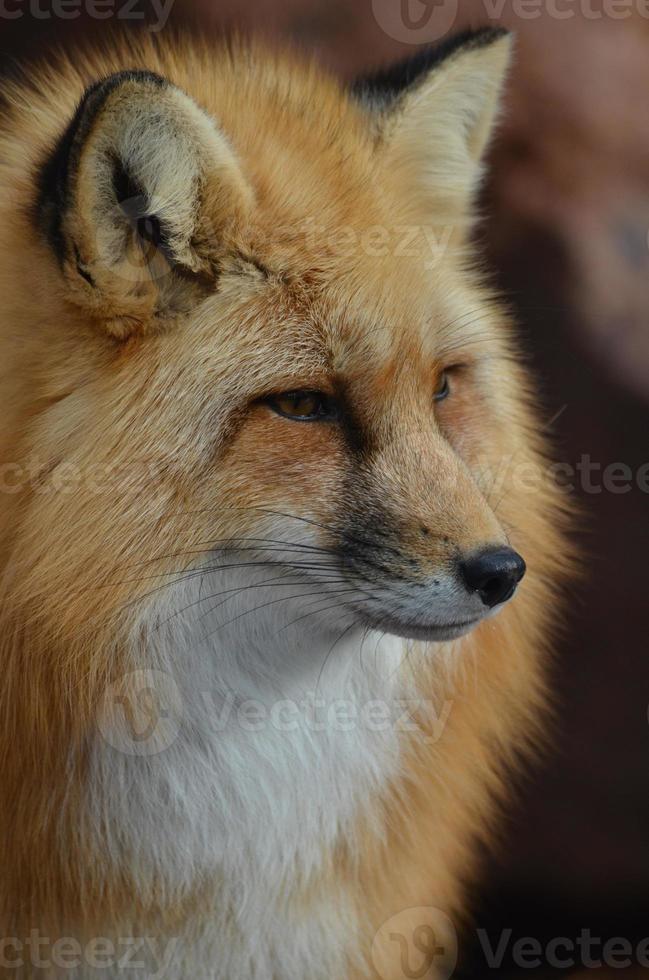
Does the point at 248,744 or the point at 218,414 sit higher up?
the point at 218,414

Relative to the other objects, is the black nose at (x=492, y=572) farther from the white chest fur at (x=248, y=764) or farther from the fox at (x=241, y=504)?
the white chest fur at (x=248, y=764)

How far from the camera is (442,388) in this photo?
164 centimetres

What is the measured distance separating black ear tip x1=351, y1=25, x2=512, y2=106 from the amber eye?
1.58 ft

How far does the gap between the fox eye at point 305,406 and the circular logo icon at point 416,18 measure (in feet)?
3.84

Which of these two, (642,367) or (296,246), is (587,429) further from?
(296,246)

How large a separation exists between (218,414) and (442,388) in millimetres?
413

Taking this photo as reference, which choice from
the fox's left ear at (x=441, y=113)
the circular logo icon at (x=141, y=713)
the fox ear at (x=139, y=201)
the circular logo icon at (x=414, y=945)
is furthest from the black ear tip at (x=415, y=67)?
the circular logo icon at (x=414, y=945)

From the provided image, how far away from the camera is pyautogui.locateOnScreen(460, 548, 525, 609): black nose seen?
4.35ft

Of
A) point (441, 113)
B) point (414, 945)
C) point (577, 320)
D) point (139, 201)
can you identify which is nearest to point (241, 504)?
point (139, 201)

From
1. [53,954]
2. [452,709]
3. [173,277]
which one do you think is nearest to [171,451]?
[173,277]

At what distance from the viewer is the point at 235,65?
71.2 inches

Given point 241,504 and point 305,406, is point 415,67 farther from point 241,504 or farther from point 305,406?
point 241,504

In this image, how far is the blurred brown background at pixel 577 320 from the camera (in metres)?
2.22

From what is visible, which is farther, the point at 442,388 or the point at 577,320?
the point at 577,320
